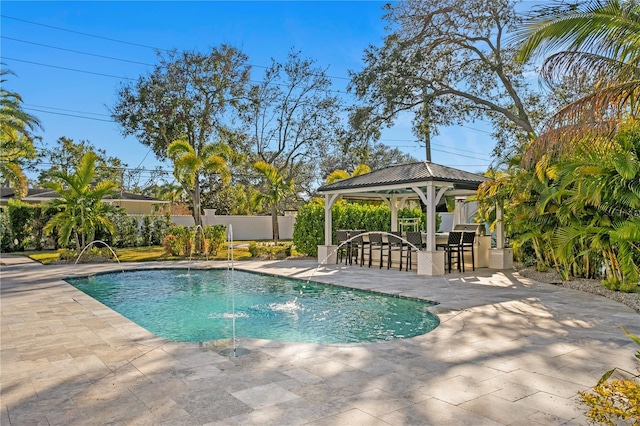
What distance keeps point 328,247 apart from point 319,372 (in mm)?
10744

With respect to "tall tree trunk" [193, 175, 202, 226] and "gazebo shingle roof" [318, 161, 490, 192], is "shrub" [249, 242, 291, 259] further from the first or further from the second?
"tall tree trunk" [193, 175, 202, 226]

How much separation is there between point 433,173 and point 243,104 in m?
16.1

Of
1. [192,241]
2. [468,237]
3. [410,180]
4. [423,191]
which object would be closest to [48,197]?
[192,241]

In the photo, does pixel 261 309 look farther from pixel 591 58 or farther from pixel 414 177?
pixel 591 58

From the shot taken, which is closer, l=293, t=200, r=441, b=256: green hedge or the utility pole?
l=293, t=200, r=441, b=256: green hedge

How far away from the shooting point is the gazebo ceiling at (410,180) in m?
12.4

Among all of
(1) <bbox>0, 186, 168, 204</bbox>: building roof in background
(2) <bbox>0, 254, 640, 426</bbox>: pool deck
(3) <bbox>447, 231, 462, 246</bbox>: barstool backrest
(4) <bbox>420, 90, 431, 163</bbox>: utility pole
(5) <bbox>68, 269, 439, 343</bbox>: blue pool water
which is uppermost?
(4) <bbox>420, 90, 431, 163</bbox>: utility pole

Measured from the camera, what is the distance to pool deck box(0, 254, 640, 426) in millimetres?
3381

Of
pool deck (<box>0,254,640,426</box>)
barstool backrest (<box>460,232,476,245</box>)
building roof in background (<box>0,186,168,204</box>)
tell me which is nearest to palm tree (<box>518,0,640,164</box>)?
pool deck (<box>0,254,640,426</box>)

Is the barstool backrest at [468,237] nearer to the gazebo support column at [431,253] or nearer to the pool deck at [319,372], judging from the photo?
the gazebo support column at [431,253]

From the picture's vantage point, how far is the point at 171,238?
17.2 metres

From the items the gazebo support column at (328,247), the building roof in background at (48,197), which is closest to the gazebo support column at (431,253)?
the gazebo support column at (328,247)

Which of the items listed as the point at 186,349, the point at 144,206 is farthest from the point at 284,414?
the point at 144,206

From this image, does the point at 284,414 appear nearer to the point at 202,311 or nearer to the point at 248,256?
the point at 202,311
